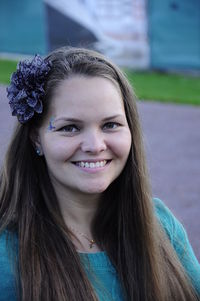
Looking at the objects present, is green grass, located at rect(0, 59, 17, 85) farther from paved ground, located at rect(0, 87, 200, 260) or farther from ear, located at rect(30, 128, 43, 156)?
ear, located at rect(30, 128, 43, 156)

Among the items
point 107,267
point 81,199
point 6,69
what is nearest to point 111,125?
point 81,199

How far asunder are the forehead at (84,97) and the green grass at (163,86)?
6964mm

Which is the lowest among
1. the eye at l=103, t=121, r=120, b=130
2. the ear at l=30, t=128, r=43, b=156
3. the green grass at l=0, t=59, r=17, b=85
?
the ear at l=30, t=128, r=43, b=156

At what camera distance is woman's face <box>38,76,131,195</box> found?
180 centimetres

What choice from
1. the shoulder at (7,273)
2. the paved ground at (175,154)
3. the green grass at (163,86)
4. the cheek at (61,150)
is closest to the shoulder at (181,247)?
the cheek at (61,150)

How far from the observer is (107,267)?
1928mm

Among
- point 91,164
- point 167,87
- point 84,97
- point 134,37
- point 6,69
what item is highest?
point 134,37

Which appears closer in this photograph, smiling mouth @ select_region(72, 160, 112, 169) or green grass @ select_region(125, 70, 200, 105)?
smiling mouth @ select_region(72, 160, 112, 169)

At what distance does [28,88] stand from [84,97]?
0.76 ft

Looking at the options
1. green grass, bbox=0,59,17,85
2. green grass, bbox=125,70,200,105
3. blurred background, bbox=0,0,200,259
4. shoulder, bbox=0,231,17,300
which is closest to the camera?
shoulder, bbox=0,231,17,300

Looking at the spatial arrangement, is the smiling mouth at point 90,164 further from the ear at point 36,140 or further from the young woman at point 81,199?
the ear at point 36,140

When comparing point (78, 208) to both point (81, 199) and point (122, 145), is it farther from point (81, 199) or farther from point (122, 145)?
point (122, 145)

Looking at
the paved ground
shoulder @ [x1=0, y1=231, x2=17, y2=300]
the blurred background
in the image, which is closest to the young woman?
shoulder @ [x1=0, y1=231, x2=17, y2=300]

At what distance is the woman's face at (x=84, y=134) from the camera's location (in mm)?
1801
